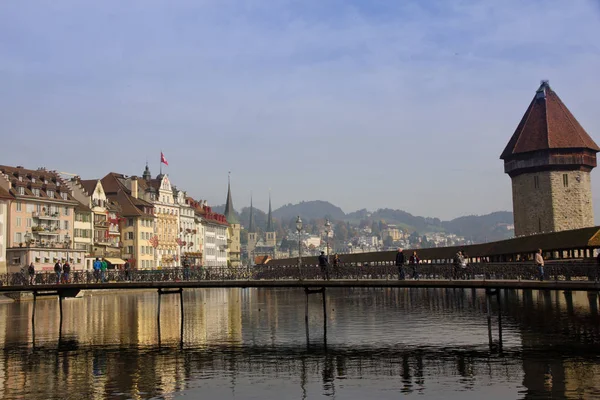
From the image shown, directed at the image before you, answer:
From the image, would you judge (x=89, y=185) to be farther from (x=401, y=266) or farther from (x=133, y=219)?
(x=401, y=266)

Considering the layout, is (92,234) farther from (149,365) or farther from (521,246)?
(149,365)

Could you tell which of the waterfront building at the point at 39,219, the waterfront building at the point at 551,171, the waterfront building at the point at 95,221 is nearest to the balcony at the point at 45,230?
the waterfront building at the point at 39,219

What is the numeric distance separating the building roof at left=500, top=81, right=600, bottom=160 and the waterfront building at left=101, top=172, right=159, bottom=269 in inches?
2777

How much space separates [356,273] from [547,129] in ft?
238

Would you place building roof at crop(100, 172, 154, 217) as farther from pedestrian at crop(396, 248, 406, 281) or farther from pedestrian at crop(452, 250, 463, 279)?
pedestrian at crop(452, 250, 463, 279)

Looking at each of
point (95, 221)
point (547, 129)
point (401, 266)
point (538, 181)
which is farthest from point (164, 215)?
point (401, 266)

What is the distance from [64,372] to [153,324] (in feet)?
80.2

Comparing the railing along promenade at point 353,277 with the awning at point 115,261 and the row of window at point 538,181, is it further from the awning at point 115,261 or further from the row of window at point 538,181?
the awning at point 115,261

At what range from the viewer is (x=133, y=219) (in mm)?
147750

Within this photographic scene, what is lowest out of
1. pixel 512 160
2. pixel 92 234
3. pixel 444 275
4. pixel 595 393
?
pixel 595 393

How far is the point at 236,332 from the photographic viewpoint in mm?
56281

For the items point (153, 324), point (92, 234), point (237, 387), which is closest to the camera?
point (237, 387)

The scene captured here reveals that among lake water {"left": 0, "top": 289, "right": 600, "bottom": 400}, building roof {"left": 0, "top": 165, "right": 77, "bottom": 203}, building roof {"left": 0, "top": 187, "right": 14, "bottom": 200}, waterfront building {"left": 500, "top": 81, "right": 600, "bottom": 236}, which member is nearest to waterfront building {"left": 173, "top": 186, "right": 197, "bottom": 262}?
building roof {"left": 0, "top": 165, "right": 77, "bottom": 203}

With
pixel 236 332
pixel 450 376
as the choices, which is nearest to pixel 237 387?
pixel 450 376
